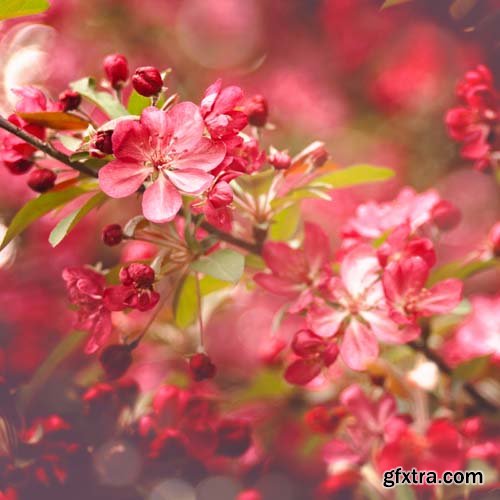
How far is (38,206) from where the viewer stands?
0.87m

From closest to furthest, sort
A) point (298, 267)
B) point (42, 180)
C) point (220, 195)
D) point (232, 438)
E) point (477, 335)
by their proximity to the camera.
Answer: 1. point (220, 195)
2. point (42, 180)
3. point (298, 267)
4. point (232, 438)
5. point (477, 335)

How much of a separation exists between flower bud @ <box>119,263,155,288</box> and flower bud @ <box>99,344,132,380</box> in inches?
5.5

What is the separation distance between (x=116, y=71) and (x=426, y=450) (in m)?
0.60

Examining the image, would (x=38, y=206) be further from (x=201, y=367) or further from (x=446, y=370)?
(x=446, y=370)

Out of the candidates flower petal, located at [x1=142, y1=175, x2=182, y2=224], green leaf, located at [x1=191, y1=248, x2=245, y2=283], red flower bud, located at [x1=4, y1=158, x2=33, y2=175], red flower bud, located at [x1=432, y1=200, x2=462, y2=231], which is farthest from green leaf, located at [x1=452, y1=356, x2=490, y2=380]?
red flower bud, located at [x1=4, y1=158, x2=33, y2=175]

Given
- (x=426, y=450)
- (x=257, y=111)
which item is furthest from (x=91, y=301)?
(x=426, y=450)

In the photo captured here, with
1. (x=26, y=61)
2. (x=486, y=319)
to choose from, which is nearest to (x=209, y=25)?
(x=26, y=61)

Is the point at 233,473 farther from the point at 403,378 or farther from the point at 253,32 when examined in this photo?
the point at 253,32

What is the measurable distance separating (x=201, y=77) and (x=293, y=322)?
0.71m

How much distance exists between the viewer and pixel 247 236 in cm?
97

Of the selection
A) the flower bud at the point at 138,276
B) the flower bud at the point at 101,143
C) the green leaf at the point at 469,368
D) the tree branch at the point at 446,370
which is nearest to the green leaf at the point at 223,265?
the flower bud at the point at 138,276

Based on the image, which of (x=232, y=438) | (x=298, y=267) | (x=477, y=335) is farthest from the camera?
(x=477, y=335)

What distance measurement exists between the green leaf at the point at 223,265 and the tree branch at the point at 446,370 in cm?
29

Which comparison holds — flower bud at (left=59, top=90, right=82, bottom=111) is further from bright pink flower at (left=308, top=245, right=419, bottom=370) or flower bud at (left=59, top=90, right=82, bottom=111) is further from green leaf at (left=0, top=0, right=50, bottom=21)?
bright pink flower at (left=308, top=245, right=419, bottom=370)
